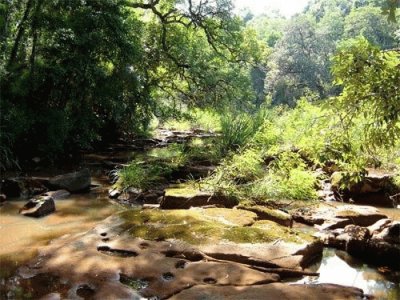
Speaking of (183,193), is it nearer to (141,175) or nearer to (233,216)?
(233,216)

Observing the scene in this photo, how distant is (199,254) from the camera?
14.1ft

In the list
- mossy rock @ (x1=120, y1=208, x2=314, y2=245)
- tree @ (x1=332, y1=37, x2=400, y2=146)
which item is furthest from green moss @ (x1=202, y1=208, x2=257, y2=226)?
tree @ (x1=332, y1=37, x2=400, y2=146)

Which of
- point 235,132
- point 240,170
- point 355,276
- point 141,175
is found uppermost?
point 235,132

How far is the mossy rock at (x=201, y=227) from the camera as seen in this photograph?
4.68 meters

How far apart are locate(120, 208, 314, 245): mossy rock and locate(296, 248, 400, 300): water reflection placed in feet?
1.39

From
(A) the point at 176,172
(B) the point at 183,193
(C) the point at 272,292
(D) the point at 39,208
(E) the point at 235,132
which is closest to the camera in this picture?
(C) the point at 272,292

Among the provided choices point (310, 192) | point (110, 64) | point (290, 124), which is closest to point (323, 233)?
point (310, 192)

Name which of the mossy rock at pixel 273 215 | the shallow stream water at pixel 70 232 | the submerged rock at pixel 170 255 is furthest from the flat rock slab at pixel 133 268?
the mossy rock at pixel 273 215

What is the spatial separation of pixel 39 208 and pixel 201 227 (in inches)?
107

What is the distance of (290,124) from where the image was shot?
41.5 ft

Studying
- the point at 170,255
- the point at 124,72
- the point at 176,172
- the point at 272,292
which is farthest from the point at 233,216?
the point at 124,72

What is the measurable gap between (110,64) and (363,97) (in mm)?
10487

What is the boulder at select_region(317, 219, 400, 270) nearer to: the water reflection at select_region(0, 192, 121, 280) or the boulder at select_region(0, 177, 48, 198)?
the water reflection at select_region(0, 192, 121, 280)

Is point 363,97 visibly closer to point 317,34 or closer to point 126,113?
point 126,113
